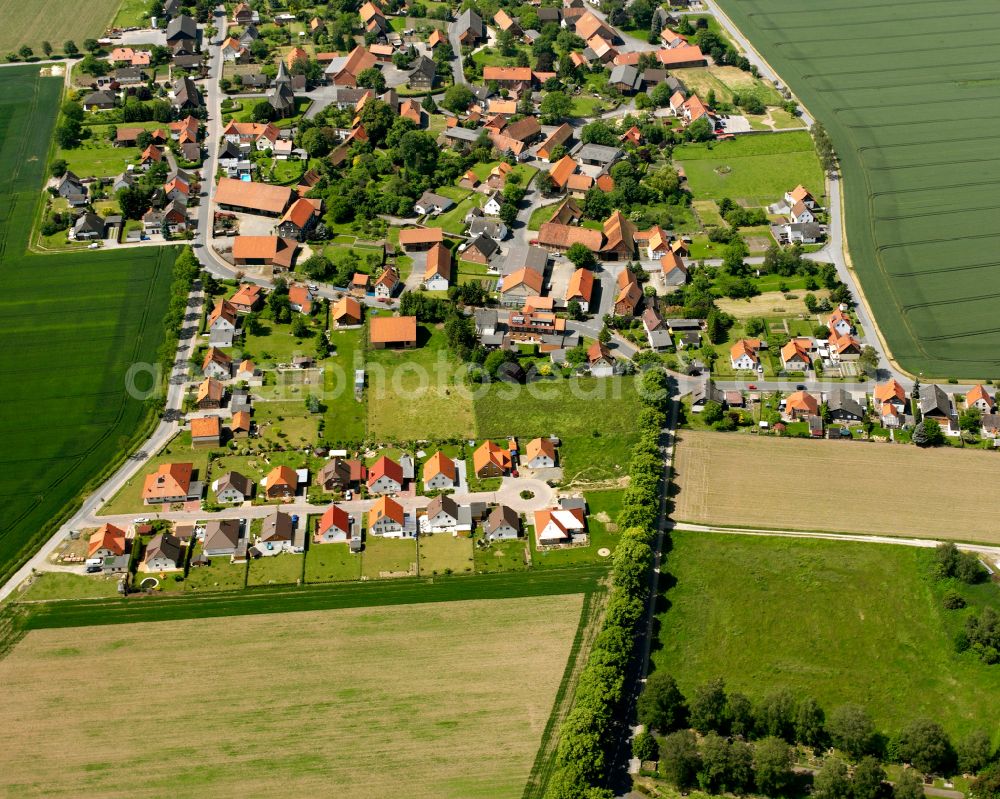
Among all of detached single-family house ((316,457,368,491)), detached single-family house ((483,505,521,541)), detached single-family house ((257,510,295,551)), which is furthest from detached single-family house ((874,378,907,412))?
detached single-family house ((257,510,295,551))

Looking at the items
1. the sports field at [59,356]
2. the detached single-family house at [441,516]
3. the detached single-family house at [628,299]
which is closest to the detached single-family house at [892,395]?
the detached single-family house at [628,299]

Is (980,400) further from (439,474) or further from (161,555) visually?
(161,555)

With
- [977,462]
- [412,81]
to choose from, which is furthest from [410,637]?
[412,81]

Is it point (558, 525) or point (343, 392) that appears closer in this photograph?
point (558, 525)

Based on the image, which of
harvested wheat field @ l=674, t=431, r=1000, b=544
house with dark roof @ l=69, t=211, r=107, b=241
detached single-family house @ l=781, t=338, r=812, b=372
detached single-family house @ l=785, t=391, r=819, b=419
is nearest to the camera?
harvested wheat field @ l=674, t=431, r=1000, b=544

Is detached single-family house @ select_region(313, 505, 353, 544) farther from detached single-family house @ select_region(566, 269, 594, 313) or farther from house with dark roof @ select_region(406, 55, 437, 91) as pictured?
house with dark roof @ select_region(406, 55, 437, 91)

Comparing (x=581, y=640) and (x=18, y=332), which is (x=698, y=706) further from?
(x=18, y=332)

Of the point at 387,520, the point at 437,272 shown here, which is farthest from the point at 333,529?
the point at 437,272
